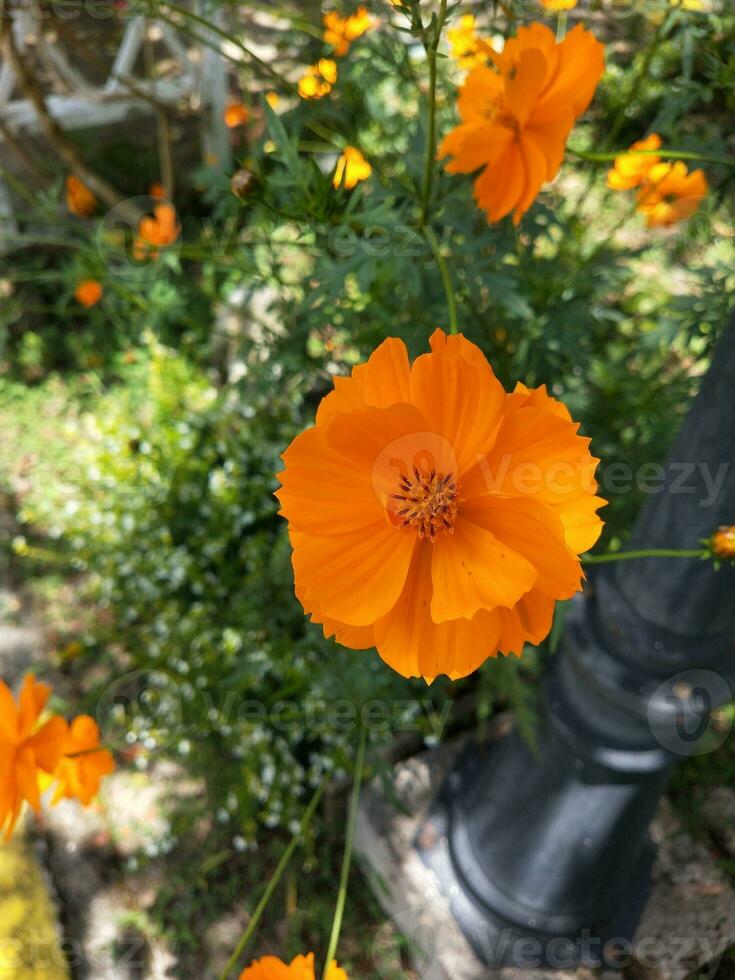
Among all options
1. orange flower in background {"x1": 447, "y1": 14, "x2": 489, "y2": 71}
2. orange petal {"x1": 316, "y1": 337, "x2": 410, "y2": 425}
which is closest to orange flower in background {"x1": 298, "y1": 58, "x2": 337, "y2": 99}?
orange flower in background {"x1": 447, "y1": 14, "x2": 489, "y2": 71}

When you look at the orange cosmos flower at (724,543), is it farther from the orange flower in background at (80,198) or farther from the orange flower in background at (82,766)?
the orange flower in background at (80,198)

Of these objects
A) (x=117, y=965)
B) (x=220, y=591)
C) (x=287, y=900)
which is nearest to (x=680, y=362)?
(x=220, y=591)

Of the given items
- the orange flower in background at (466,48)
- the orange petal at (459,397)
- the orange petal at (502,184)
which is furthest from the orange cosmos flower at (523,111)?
the orange petal at (459,397)

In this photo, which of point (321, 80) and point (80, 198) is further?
point (80, 198)

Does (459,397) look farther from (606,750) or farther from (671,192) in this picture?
(671,192)

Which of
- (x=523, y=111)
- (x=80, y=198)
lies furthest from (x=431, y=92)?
(x=80, y=198)

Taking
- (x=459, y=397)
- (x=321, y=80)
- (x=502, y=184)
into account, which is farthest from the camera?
(x=321, y=80)

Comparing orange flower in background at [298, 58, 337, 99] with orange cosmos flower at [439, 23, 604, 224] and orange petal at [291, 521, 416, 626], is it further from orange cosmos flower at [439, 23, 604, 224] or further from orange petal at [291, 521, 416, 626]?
orange petal at [291, 521, 416, 626]

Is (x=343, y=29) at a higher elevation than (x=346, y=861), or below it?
higher

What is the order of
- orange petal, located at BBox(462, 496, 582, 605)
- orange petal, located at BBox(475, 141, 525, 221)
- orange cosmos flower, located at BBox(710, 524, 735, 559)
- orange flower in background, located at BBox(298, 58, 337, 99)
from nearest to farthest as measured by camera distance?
orange petal, located at BBox(462, 496, 582, 605) < orange cosmos flower, located at BBox(710, 524, 735, 559) < orange petal, located at BBox(475, 141, 525, 221) < orange flower in background, located at BBox(298, 58, 337, 99)
